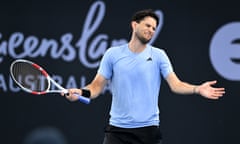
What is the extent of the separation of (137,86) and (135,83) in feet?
0.09

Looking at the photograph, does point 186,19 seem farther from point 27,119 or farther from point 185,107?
point 27,119

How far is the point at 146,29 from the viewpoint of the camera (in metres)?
4.58

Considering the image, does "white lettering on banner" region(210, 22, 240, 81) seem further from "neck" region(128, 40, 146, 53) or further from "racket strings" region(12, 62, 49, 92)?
"racket strings" region(12, 62, 49, 92)

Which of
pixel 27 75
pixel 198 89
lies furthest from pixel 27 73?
pixel 198 89

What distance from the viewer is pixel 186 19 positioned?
275 inches

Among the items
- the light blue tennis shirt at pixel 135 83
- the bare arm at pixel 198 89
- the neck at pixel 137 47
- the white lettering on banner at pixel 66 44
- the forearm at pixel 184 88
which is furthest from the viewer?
the white lettering on banner at pixel 66 44

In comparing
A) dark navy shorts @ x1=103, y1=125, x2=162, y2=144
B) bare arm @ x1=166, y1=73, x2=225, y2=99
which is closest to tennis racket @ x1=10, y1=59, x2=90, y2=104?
dark navy shorts @ x1=103, y1=125, x2=162, y2=144

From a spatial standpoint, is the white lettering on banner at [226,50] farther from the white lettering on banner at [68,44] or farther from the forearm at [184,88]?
the forearm at [184,88]

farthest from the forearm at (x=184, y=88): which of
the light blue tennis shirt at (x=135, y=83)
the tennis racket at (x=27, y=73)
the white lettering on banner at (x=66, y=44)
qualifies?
A: the white lettering on banner at (x=66, y=44)

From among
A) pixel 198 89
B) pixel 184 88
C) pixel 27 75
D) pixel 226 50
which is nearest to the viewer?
pixel 198 89

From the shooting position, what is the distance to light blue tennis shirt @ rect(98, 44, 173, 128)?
452 centimetres

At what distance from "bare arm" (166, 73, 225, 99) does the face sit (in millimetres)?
336

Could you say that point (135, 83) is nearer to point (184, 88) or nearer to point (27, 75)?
point (184, 88)

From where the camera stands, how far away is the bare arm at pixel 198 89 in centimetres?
409
